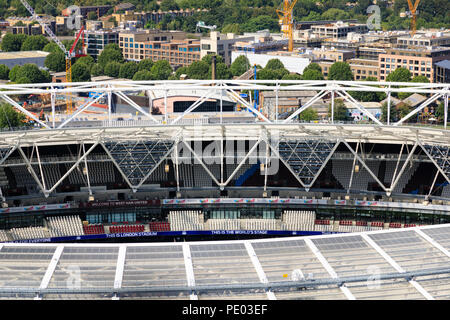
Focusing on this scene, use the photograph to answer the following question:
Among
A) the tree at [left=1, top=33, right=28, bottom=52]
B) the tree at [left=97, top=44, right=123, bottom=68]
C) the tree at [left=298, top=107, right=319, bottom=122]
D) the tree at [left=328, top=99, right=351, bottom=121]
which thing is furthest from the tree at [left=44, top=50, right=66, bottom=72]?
the tree at [left=328, top=99, right=351, bottom=121]

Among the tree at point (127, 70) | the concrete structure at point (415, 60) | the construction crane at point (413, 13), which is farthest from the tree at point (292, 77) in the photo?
the construction crane at point (413, 13)

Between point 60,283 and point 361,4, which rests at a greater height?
point 361,4

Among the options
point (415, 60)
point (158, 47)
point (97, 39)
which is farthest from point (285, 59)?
point (97, 39)

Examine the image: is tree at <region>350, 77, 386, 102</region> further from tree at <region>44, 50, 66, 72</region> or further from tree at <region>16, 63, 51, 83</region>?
tree at <region>44, 50, 66, 72</region>

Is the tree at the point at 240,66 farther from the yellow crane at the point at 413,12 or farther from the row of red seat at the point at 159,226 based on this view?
the row of red seat at the point at 159,226

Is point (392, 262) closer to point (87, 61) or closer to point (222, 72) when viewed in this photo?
point (222, 72)
